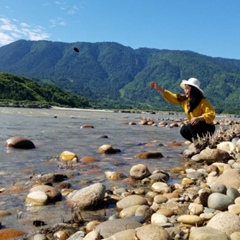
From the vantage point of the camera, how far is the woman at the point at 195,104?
8688mm

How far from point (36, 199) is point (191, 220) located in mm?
2210

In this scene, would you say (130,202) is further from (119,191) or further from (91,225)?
(91,225)

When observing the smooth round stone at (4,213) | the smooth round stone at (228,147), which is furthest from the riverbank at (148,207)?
the smooth round stone at (228,147)

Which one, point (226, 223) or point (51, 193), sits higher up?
point (226, 223)

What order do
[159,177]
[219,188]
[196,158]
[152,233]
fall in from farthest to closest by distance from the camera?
1. [196,158]
2. [159,177]
3. [219,188]
4. [152,233]

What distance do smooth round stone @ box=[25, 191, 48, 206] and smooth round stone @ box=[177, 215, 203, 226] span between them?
6.35 feet

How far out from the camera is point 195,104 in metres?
8.84

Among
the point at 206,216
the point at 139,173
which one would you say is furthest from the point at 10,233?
the point at 139,173

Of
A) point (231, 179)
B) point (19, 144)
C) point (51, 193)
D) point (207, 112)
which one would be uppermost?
point (207, 112)

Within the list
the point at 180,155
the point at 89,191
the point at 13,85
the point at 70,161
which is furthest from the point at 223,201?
the point at 13,85

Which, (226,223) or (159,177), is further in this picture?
(159,177)

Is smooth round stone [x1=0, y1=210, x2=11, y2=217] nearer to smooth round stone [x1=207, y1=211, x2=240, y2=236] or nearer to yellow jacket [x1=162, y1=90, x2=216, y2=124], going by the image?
smooth round stone [x1=207, y1=211, x2=240, y2=236]

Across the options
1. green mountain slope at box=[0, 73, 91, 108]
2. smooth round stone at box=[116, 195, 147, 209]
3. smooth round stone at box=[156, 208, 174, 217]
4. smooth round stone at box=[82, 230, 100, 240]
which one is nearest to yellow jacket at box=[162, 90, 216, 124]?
Answer: smooth round stone at box=[116, 195, 147, 209]

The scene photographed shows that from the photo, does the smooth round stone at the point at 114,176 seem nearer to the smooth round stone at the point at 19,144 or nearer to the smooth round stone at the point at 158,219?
the smooth round stone at the point at 158,219
